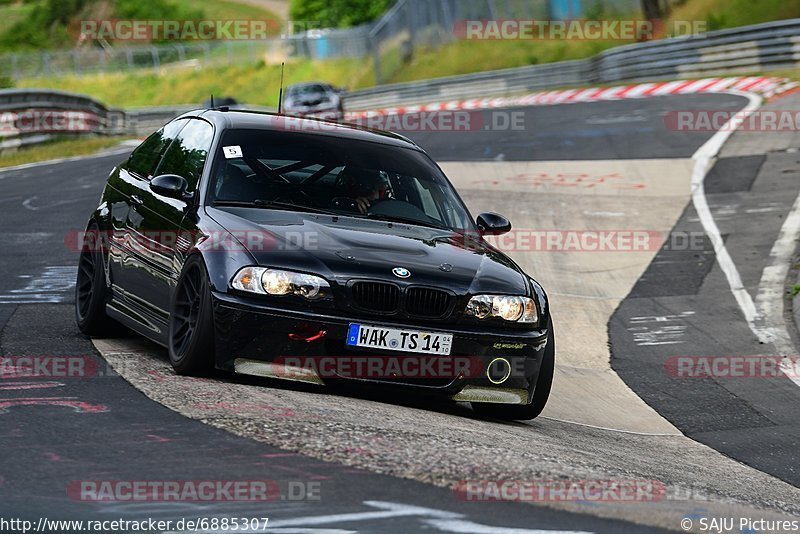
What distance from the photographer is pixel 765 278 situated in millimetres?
13281

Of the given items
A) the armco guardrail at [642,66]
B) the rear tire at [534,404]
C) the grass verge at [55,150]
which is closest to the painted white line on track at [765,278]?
the rear tire at [534,404]

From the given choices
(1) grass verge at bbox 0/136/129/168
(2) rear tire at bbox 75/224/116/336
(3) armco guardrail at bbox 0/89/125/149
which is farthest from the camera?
(3) armco guardrail at bbox 0/89/125/149

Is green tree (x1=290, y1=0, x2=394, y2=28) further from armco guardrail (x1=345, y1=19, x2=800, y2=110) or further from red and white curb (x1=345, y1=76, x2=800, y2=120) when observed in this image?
red and white curb (x1=345, y1=76, x2=800, y2=120)

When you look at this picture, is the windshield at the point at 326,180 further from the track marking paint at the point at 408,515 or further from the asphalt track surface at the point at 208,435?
the track marking paint at the point at 408,515

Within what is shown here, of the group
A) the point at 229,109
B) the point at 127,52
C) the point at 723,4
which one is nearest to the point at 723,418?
the point at 229,109

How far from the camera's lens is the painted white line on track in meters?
11.3

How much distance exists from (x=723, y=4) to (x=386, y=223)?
41.3 metres

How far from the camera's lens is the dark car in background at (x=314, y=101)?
41.8 meters

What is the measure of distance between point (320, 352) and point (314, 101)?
1454 inches

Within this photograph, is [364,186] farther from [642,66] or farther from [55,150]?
[642,66]

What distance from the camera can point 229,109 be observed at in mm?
8734

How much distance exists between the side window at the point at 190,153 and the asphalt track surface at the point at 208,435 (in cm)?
120

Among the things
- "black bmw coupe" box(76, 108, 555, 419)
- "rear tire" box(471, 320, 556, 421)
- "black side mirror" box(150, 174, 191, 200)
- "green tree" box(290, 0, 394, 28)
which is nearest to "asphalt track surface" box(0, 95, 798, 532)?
"rear tire" box(471, 320, 556, 421)

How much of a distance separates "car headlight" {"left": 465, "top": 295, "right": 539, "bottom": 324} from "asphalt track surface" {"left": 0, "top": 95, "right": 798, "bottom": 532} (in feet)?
1.86
